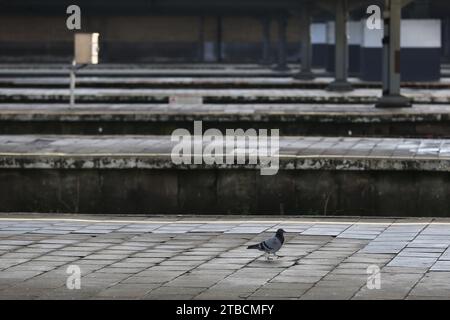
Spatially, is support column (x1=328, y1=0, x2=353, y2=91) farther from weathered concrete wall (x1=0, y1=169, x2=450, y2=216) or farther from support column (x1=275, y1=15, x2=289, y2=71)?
weathered concrete wall (x1=0, y1=169, x2=450, y2=216)

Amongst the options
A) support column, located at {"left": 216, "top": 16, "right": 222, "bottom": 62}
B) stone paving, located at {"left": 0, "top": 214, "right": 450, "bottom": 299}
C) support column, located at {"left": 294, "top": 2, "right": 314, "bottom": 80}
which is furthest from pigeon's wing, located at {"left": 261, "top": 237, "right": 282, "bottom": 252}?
support column, located at {"left": 216, "top": 16, "right": 222, "bottom": 62}

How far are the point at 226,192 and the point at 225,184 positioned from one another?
13 centimetres

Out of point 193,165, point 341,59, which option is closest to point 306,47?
point 341,59

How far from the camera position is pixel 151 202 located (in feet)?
60.1

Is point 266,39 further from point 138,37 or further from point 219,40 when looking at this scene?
point 138,37

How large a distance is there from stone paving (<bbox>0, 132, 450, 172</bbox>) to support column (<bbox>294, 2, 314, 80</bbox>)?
1186 inches

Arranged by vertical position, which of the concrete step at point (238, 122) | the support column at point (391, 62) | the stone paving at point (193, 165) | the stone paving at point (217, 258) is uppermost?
the support column at point (391, 62)

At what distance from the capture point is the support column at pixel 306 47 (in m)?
52.8

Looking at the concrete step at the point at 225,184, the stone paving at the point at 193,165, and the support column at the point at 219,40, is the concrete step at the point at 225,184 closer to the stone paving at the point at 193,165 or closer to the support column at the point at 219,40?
the stone paving at the point at 193,165

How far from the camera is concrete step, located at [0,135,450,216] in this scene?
58.2 ft

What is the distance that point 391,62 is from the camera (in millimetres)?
31000

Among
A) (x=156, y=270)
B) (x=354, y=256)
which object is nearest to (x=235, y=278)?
(x=156, y=270)

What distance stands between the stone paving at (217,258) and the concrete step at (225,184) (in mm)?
1933

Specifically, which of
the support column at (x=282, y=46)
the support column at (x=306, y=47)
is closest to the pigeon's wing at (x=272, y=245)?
the support column at (x=306, y=47)
